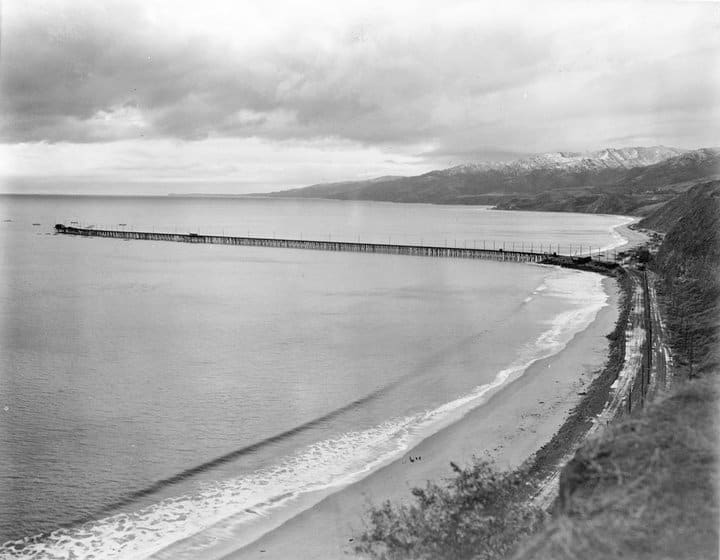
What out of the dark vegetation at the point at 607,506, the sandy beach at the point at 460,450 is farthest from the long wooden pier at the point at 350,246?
the dark vegetation at the point at 607,506

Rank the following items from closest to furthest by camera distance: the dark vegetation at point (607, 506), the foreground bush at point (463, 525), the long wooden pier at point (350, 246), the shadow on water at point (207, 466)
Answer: the dark vegetation at point (607, 506) → the foreground bush at point (463, 525) → the shadow on water at point (207, 466) → the long wooden pier at point (350, 246)

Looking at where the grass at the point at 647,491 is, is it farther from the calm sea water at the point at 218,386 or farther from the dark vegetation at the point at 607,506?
the calm sea water at the point at 218,386

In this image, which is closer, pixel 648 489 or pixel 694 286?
pixel 648 489

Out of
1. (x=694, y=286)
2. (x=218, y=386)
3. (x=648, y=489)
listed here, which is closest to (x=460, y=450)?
(x=648, y=489)

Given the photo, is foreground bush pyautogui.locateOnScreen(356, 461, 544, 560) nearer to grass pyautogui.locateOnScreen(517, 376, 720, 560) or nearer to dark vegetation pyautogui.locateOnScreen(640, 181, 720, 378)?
grass pyautogui.locateOnScreen(517, 376, 720, 560)

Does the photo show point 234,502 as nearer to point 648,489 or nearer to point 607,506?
point 607,506

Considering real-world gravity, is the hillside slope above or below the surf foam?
above

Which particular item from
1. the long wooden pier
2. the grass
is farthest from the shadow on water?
the long wooden pier
